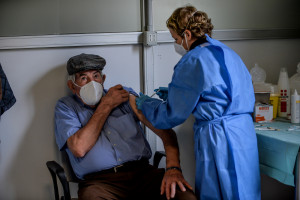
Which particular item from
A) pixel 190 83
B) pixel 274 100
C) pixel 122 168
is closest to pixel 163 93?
pixel 190 83

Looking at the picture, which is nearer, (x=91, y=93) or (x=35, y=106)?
(x=91, y=93)

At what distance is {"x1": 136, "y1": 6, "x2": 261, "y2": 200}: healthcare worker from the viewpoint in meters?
1.48

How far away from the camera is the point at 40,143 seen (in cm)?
226

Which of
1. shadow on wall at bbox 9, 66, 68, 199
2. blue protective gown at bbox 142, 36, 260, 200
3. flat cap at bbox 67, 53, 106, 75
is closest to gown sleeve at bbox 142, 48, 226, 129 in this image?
blue protective gown at bbox 142, 36, 260, 200

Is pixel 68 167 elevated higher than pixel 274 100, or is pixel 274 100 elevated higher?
pixel 274 100

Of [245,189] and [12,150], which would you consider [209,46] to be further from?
[12,150]

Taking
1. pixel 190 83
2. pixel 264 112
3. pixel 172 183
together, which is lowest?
pixel 172 183

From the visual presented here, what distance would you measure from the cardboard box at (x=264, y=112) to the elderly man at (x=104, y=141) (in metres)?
0.64

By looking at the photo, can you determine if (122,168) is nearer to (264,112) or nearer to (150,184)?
(150,184)

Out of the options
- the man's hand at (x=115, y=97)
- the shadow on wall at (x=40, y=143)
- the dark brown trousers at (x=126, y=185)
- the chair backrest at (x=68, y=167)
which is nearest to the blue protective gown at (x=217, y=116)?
the dark brown trousers at (x=126, y=185)

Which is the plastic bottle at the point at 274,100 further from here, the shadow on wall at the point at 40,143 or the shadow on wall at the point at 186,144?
the shadow on wall at the point at 40,143

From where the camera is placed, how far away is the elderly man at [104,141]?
1.79 metres

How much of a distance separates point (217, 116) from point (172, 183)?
0.45 m

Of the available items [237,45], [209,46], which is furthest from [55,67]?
[237,45]
